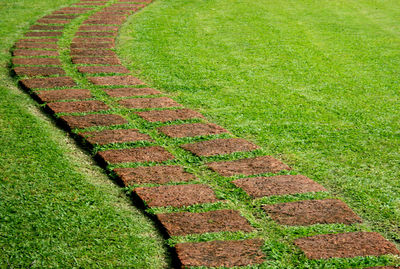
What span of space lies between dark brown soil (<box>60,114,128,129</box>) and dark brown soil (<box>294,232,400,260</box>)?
87.4 inches

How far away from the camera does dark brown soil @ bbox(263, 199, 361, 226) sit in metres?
3.23

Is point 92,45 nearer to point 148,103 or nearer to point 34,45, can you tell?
point 34,45

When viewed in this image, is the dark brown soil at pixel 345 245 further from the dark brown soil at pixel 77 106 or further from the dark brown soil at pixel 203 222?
the dark brown soil at pixel 77 106

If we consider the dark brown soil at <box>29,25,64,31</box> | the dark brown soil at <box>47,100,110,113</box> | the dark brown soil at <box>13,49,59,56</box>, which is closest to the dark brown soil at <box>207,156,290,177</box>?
the dark brown soil at <box>47,100,110,113</box>

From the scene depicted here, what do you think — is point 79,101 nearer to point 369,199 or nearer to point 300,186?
point 300,186

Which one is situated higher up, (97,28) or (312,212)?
(97,28)

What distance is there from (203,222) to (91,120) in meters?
1.87

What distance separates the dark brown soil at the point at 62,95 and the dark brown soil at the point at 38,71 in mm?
611

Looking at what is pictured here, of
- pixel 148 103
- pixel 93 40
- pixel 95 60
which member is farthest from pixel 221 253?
pixel 93 40

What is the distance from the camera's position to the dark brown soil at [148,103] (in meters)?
4.93

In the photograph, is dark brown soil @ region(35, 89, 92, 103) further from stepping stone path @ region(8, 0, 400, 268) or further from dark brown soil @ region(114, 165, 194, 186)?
dark brown soil @ region(114, 165, 194, 186)

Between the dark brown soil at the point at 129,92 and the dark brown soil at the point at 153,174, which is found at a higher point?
the dark brown soil at the point at 129,92

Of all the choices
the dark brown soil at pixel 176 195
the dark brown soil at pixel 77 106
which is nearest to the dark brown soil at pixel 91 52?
the dark brown soil at pixel 77 106

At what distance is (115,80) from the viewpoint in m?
5.59
